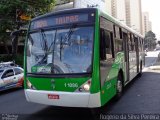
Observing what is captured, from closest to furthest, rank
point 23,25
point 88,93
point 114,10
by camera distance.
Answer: point 88,93 → point 23,25 → point 114,10

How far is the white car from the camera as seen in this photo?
13.8m

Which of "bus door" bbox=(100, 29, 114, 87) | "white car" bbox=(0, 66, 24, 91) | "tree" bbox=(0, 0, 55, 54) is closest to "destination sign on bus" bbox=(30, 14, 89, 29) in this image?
"bus door" bbox=(100, 29, 114, 87)

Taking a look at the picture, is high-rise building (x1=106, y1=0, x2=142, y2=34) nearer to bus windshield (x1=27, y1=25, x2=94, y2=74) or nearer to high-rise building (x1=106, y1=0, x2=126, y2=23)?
high-rise building (x1=106, y1=0, x2=126, y2=23)

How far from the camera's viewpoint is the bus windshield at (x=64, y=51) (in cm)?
689

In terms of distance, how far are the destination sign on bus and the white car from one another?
6.71 m

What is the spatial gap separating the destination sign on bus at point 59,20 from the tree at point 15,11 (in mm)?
20817

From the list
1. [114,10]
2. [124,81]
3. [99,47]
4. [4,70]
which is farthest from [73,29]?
[114,10]

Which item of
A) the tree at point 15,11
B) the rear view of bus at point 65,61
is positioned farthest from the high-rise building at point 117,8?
the rear view of bus at point 65,61

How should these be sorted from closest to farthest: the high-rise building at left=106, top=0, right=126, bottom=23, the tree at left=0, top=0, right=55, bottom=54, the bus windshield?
the bus windshield → the tree at left=0, top=0, right=55, bottom=54 → the high-rise building at left=106, top=0, right=126, bottom=23

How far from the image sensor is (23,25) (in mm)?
29828

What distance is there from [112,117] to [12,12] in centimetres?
2336

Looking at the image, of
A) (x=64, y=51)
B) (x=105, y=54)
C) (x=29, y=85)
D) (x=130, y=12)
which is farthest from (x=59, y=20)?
(x=130, y=12)

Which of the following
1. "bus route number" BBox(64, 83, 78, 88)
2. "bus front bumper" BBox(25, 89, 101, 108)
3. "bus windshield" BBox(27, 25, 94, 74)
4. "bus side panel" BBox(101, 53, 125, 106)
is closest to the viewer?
"bus front bumper" BBox(25, 89, 101, 108)

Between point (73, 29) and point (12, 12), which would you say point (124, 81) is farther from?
point (12, 12)
